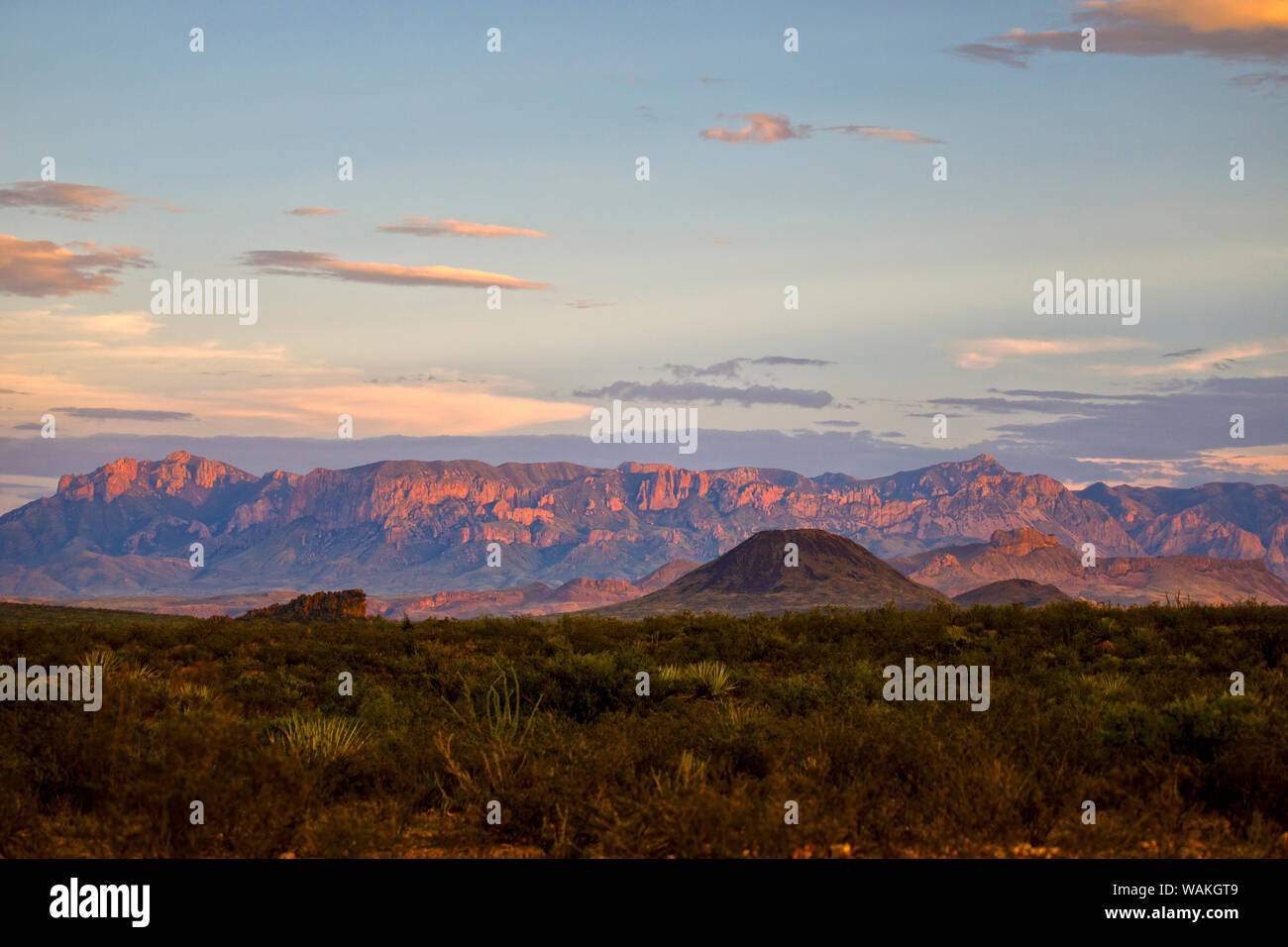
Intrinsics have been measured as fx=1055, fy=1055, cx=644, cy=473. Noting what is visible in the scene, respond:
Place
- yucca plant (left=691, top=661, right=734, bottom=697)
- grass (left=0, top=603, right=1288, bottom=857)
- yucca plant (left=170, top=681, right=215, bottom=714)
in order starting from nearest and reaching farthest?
1. grass (left=0, top=603, right=1288, bottom=857)
2. yucca plant (left=170, top=681, right=215, bottom=714)
3. yucca plant (left=691, top=661, right=734, bottom=697)

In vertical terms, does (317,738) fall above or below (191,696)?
above

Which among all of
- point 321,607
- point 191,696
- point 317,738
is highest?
point 317,738

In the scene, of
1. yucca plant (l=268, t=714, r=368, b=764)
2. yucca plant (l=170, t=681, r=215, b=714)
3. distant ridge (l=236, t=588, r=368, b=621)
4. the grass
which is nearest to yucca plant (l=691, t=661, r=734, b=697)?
the grass

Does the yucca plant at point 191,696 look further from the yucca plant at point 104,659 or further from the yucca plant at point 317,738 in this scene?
the yucca plant at point 104,659

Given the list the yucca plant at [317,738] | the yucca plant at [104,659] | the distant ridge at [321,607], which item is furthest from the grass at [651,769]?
the distant ridge at [321,607]

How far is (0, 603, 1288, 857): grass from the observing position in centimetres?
930

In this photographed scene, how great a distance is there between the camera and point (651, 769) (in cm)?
1113

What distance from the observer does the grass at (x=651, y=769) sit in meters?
9.30

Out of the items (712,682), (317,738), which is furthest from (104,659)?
(712,682)

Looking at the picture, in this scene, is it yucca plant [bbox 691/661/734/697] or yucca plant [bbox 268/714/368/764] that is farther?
yucca plant [bbox 691/661/734/697]

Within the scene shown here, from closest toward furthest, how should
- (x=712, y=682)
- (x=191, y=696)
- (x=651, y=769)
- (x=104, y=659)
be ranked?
(x=651, y=769), (x=191, y=696), (x=712, y=682), (x=104, y=659)

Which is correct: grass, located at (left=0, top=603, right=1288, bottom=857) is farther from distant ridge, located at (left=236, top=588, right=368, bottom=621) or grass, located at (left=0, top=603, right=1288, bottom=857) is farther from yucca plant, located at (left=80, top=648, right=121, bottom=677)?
distant ridge, located at (left=236, top=588, right=368, bottom=621)

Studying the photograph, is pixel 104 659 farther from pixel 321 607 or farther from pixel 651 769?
pixel 321 607
